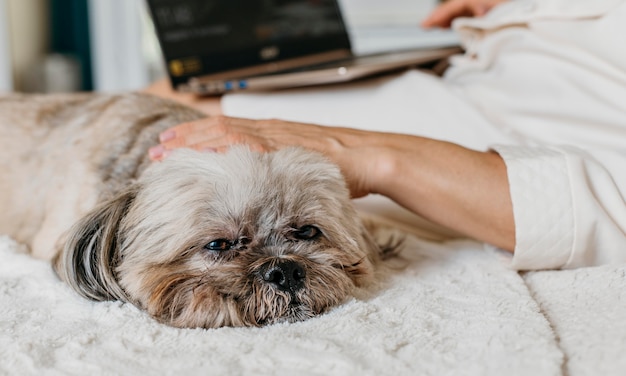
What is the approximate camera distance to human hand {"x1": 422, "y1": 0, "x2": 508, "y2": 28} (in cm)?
289

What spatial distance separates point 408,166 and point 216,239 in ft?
1.69

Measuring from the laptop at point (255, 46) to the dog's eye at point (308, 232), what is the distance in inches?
32.1

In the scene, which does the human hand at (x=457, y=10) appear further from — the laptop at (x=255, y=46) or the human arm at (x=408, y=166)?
the human arm at (x=408, y=166)

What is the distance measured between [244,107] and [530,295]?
3.97ft

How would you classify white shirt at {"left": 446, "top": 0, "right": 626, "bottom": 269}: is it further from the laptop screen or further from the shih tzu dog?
the laptop screen

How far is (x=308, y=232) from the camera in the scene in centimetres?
165

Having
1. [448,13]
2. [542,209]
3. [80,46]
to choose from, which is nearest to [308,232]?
[542,209]

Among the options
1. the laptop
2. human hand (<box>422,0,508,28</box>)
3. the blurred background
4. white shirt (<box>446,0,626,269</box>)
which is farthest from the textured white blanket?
the blurred background

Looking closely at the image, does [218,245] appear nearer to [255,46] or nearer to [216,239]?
[216,239]

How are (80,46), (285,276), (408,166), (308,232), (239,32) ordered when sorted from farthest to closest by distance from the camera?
(80,46), (239,32), (408,166), (308,232), (285,276)

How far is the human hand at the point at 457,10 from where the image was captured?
2.89 m

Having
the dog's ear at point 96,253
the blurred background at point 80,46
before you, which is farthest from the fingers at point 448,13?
the blurred background at point 80,46

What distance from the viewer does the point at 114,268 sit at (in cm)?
157

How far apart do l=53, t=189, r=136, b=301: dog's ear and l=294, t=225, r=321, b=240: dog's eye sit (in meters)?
0.38
